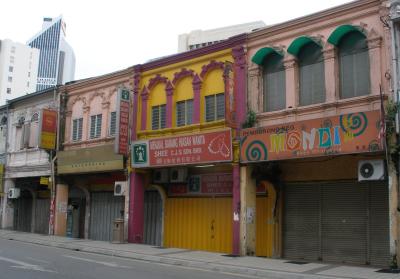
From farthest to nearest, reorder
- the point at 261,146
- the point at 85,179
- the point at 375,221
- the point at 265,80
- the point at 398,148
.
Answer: the point at 85,179, the point at 265,80, the point at 261,146, the point at 375,221, the point at 398,148

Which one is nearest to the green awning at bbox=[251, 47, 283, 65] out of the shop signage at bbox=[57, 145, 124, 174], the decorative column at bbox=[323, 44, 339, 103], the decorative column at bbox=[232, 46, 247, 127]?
the decorative column at bbox=[232, 46, 247, 127]

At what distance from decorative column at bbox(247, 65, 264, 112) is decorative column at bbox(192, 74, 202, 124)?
2.48 metres

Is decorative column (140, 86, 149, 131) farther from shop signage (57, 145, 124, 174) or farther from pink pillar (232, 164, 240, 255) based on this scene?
pink pillar (232, 164, 240, 255)

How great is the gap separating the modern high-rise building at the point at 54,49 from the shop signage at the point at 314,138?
165 metres

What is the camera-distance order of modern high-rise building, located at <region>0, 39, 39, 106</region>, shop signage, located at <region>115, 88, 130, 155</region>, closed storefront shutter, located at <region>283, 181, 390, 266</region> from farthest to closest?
1. modern high-rise building, located at <region>0, 39, 39, 106</region>
2. shop signage, located at <region>115, 88, 130, 155</region>
3. closed storefront shutter, located at <region>283, 181, 390, 266</region>

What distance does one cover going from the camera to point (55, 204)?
2633 cm

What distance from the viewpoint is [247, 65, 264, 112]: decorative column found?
18.4 m

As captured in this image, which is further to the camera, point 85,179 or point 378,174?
point 85,179

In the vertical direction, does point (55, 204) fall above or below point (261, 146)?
below

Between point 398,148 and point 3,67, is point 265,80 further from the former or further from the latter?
point 3,67

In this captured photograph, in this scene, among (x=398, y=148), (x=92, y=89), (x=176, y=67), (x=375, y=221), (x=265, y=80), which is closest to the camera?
(x=398, y=148)

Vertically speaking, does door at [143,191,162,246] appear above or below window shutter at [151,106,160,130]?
below

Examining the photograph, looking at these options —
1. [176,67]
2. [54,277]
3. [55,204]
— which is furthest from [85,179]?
[54,277]

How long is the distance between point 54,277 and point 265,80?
10.2 m
